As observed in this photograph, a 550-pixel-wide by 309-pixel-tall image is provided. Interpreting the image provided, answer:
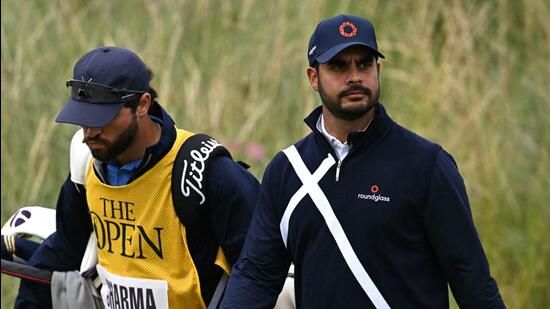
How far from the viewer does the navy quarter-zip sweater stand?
407 cm

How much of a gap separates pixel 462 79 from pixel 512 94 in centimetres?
61

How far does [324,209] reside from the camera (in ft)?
13.7

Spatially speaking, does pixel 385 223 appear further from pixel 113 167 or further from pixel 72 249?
pixel 72 249

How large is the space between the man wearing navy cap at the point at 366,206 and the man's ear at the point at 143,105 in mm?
708

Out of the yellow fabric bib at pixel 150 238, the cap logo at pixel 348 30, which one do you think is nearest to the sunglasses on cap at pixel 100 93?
the yellow fabric bib at pixel 150 238

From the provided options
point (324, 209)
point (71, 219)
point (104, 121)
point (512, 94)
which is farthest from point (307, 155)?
point (512, 94)

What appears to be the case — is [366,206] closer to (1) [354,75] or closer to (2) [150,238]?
(1) [354,75]

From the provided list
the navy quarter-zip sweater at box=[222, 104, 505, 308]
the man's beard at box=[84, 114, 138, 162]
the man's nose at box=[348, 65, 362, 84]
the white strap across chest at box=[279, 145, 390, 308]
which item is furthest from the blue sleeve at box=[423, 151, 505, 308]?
the man's beard at box=[84, 114, 138, 162]

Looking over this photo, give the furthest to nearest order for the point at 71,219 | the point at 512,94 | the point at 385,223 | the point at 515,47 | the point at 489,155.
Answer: the point at 515,47
the point at 512,94
the point at 489,155
the point at 71,219
the point at 385,223

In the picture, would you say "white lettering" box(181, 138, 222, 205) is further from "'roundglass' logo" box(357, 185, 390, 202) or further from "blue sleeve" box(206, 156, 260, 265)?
"'roundglass' logo" box(357, 185, 390, 202)

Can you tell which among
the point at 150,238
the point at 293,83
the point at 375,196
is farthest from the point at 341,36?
the point at 293,83

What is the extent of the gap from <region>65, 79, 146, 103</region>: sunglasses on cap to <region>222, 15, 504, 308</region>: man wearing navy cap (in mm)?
Answer: 728

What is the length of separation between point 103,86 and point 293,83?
3.88 meters

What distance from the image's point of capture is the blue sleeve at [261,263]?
4.37 m
